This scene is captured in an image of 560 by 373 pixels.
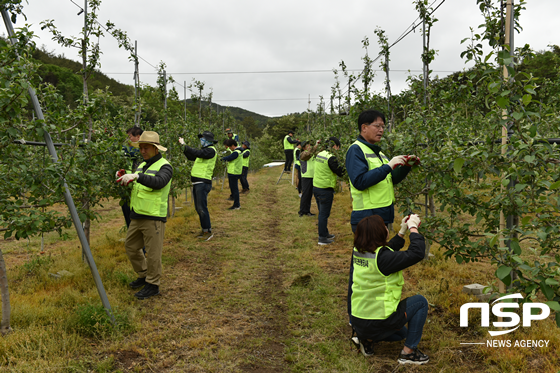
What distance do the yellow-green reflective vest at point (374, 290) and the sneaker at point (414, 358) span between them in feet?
1.48

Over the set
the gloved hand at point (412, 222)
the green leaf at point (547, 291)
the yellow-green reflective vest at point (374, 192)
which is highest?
the yellow-green reflective vest at point (374, 192)

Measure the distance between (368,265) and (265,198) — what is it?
10.9 meters

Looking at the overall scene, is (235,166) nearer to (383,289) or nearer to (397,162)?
(397,162)

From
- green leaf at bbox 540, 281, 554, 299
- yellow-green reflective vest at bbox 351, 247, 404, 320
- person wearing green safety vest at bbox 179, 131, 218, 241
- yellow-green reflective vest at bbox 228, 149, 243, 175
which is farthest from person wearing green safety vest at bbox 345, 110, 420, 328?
yellow-green reflective vest at bbox 228, 149, 243, 175

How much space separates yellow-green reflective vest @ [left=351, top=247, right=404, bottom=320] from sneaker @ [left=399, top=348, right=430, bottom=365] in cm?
45

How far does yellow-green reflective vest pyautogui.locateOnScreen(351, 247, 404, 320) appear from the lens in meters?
3.08

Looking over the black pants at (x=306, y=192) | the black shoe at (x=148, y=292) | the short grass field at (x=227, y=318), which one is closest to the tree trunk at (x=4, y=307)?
the short grass field at (x=227, y=318)

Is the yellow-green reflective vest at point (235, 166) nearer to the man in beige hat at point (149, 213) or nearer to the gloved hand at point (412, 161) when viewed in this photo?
the man in beige hat at point (149, 213)

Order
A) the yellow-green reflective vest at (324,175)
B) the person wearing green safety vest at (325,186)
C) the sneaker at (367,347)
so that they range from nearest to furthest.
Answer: the sneaker at (367,347)
the person wearing green safety vest at (325,186)
the yellow-green reflective vest at (324,175)

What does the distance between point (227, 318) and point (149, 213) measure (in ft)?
5.50

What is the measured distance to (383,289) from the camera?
3.09 metres

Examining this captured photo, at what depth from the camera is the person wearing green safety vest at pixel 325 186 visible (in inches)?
285

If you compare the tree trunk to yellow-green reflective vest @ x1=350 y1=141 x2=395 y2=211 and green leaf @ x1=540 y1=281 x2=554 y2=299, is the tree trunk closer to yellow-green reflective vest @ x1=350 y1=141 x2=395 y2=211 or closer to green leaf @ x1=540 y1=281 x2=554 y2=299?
yellow-green reflective vest @ x1=350 y1=141 x2=395 y2=211

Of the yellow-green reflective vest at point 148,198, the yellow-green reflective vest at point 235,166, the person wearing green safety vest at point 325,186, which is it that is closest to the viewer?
the yellow-green reflective vest at point 148,198
